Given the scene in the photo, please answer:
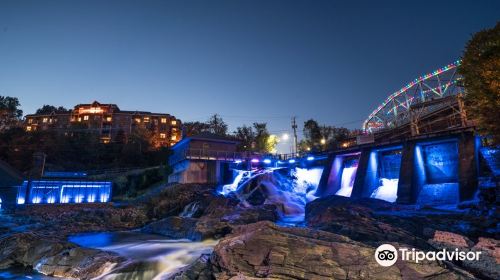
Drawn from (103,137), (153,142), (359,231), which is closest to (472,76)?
(359,231)

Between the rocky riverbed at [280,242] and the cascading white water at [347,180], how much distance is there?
11077 mm

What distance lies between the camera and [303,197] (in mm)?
36500

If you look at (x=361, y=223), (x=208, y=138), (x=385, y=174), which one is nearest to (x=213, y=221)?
(x=361, y=223)

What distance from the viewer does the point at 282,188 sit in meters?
38.1

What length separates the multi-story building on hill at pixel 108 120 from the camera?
88.8 meters

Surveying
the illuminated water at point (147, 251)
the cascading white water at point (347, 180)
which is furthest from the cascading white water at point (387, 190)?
the illuminated water at point (147, 251)

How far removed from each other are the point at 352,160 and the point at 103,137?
2977 inches

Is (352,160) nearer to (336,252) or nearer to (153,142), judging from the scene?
(336,252)

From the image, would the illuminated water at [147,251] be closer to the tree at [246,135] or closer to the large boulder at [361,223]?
the large boulder at [361,223]

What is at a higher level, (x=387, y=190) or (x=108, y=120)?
(x=108, y=120)

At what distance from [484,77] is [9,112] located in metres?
Result: 79.9

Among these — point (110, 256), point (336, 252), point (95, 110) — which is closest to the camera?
point (336, 252)

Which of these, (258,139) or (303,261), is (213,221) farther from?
(258,139)

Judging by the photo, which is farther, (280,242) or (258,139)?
(258,139)
